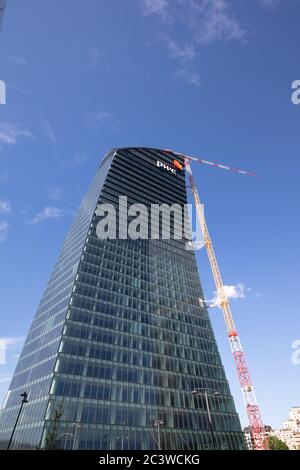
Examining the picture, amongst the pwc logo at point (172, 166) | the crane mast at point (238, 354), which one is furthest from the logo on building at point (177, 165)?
the crane mast at point (238, 354)

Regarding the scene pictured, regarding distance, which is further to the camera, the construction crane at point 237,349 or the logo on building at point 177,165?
the logo on building at point 177,165

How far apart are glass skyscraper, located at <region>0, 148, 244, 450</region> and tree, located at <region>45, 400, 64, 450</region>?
0.17 metres

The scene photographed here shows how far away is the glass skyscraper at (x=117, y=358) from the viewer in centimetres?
5478

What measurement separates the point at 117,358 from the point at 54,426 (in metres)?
20.3

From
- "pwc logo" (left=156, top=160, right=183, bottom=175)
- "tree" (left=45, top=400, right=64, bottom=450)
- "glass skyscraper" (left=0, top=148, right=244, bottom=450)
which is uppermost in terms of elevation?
"pwc logo" (left=156, top=160, right=183, bottom=175)

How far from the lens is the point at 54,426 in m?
48.7

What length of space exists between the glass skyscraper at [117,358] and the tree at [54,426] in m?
0.17

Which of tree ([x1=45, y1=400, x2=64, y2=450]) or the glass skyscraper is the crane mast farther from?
tree ([x1=45, y1=400, x2=64, y2=450])

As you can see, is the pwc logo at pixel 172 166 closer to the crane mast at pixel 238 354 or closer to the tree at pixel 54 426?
the crane mast at pixel 238 354

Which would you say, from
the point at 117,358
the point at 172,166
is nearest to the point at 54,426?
the point at 117,358

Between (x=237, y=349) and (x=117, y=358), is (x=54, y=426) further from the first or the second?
(x=237, y=349)

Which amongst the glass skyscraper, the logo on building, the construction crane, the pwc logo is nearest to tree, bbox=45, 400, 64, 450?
the glass skyscraper

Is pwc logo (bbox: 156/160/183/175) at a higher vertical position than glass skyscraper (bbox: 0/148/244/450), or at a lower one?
higher

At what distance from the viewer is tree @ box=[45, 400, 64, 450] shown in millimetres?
46688
